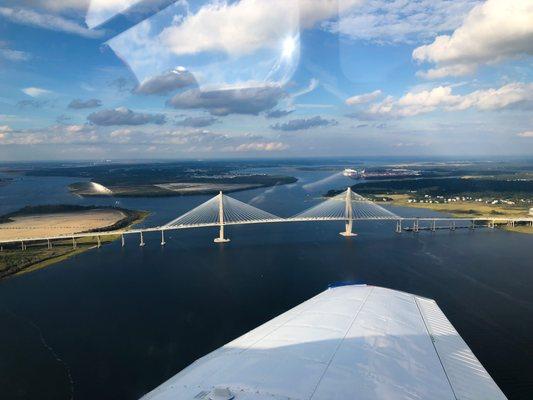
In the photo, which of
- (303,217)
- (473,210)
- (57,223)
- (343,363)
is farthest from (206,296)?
(473,210)

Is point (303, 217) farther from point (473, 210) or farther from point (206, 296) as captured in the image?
point (473, 210)

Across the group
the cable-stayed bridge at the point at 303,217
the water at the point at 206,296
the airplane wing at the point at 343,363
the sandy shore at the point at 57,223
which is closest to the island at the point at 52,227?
the sandy shore at the point at 57,223

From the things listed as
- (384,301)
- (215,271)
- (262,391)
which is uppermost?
(262,391)

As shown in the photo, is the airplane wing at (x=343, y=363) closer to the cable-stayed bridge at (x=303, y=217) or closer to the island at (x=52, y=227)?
the island at (x=52, y=227)

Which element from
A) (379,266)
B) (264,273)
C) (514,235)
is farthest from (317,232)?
(514,235)

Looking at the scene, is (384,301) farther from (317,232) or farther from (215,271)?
(317,232)
